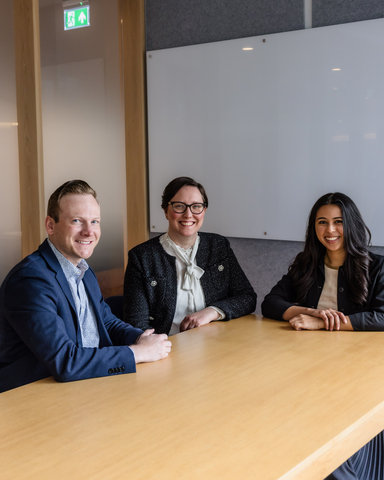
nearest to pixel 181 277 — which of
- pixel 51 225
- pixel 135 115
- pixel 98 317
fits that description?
pixel 98 317

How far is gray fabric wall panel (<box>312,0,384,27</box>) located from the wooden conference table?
203 cm

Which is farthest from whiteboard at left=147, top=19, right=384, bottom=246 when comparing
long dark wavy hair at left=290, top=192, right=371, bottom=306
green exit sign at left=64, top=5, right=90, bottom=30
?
long dark wavy hair at left=290, top=192, right=371, bottom=306

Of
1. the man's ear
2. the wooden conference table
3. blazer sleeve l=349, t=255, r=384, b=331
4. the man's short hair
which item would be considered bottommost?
the wooden conference table

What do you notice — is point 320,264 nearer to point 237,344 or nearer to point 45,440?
point 237,344

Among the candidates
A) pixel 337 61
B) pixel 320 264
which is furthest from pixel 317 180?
pixel 320 264

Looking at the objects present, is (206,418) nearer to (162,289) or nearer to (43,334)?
(43,334)

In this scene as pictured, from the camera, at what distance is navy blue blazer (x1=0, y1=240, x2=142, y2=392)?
140 centimetres

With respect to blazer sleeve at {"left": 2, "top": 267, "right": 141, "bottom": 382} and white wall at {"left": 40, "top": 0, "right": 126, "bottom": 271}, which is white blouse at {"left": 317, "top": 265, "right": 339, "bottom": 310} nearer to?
blazer sleeve at {"left": 2, "top": 267, "right": 141, "bottom": 382}

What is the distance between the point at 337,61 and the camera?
294 centimetres

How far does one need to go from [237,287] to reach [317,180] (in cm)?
104

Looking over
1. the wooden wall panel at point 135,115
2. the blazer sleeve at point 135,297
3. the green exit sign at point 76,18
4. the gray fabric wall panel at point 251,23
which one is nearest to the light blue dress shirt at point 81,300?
the blazer sleeve at point 135,297

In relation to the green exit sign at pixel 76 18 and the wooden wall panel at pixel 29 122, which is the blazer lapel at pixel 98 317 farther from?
the green exit sign at pixel 76 18

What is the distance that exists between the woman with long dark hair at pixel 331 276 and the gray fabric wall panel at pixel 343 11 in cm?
130

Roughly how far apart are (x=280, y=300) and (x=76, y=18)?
232 centimetres
